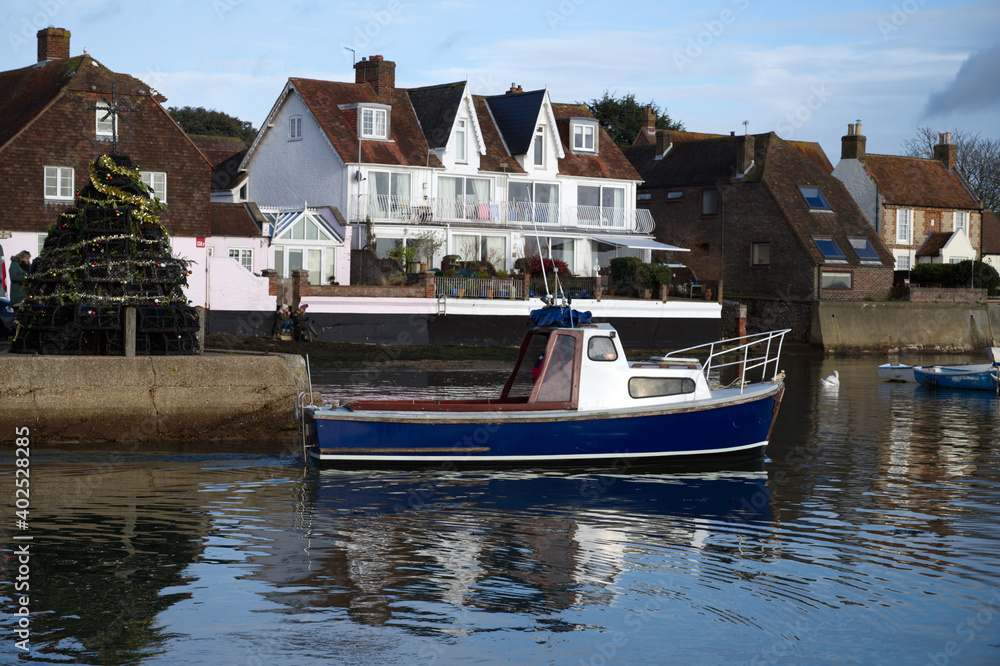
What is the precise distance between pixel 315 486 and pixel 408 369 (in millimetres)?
20153

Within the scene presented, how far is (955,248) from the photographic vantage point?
222ft

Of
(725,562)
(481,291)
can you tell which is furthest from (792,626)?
(481,291)

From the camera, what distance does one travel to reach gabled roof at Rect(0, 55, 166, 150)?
3991 cm

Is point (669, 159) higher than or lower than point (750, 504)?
higher

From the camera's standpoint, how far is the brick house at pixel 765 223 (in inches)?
2281

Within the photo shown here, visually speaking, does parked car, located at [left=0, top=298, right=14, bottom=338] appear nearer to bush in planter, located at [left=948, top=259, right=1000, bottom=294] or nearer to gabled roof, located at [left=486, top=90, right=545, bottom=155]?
gabled roof, located at [left=486, top=90, right=545, bottom=155]

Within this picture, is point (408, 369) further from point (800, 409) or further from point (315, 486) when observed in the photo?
point (315, 486)

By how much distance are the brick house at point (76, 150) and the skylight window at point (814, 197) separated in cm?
3260

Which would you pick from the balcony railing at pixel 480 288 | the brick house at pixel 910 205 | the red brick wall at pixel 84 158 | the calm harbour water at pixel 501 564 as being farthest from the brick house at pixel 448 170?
the calm harbour water at pixel 501 564

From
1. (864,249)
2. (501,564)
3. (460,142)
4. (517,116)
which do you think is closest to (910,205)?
(864,249)

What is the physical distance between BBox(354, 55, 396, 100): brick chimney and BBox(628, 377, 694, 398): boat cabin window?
3733cm

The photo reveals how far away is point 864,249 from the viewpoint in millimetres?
59781

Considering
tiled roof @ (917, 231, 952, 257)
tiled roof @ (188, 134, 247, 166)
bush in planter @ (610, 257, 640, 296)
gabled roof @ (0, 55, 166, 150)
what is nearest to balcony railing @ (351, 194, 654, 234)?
bush in planter @ (610, 257, 640, 296)

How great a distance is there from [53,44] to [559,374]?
3547cm
